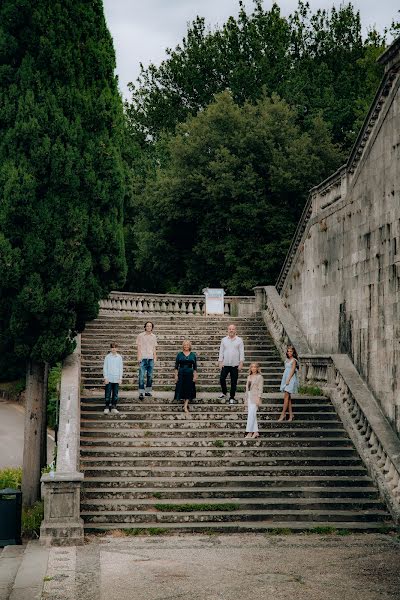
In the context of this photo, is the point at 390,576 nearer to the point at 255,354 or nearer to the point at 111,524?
the point at 111,524

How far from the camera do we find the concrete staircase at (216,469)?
1416 centimetres

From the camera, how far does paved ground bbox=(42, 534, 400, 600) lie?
1012 cm

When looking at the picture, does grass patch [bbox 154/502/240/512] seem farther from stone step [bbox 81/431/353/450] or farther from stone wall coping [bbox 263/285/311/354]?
stone wall coping [bbox 263/285/311/354]

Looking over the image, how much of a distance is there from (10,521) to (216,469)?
3.77m

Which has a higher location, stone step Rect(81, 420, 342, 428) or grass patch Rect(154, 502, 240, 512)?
stone step Rect(81, 420, 342, 428)

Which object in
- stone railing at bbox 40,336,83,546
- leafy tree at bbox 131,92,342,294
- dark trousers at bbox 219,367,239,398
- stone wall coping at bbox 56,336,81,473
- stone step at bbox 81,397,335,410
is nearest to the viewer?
stone railing at bbox 40,336,83,546

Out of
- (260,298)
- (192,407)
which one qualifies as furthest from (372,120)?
(260,298)

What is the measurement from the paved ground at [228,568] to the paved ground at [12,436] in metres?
13.7

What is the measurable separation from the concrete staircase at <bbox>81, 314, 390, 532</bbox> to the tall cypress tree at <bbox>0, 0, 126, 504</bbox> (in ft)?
6.09

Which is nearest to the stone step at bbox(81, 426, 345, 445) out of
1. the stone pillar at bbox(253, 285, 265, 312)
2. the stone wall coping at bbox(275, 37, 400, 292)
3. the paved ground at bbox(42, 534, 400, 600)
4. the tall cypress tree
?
the tall cypress tree

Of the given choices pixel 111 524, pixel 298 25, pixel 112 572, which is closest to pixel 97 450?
pixel 111 524

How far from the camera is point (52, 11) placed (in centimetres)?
1716

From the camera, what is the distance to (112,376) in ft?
56.2

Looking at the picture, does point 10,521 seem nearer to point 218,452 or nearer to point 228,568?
point 228,568
